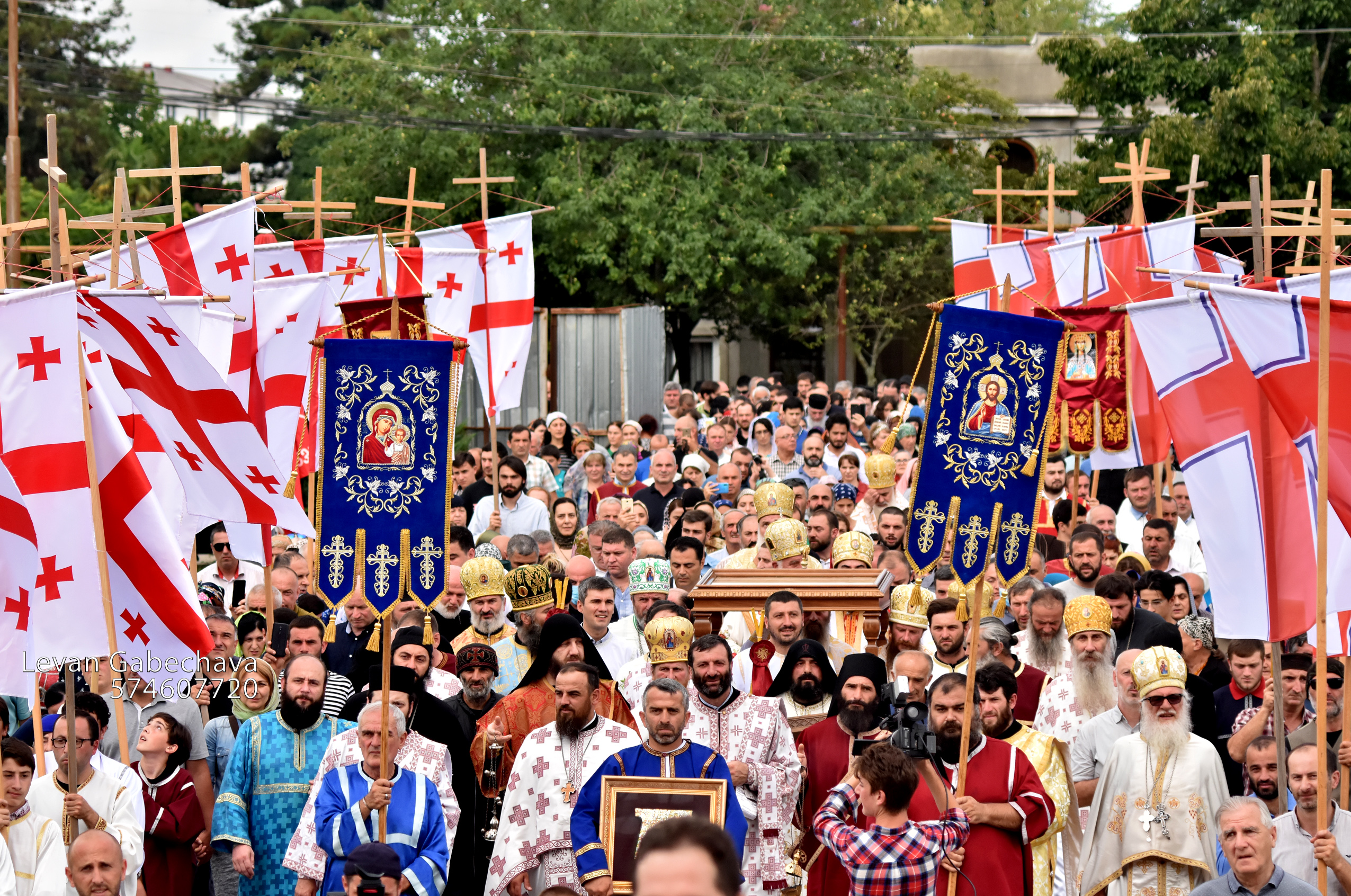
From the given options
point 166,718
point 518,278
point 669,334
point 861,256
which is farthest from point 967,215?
point 166,718

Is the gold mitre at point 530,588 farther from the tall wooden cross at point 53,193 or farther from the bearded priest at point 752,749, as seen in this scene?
the tall wooden cross at point 53,193

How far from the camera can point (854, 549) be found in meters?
10.6

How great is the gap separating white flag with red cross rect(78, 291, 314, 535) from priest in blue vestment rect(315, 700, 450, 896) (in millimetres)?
2148

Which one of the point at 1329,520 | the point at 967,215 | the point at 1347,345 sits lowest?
the point at 1329,520

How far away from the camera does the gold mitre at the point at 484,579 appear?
9.93 meters

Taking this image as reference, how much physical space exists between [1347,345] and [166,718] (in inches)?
214

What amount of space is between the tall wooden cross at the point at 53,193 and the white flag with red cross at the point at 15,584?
2.98 ft

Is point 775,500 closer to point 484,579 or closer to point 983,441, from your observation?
point 484,579

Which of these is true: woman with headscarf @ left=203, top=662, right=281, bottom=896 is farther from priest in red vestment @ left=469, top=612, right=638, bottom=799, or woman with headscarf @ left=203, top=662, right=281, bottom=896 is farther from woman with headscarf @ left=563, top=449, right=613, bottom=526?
woman with headscarf @ left=563, top=449, right=613, bottom=526

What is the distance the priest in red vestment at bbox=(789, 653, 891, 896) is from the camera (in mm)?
8102

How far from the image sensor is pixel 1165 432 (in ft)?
42.9

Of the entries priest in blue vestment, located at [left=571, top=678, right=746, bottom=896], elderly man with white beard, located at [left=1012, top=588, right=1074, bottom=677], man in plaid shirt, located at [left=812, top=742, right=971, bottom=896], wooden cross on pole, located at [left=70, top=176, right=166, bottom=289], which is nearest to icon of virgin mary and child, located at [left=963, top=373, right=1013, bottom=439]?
elderly man with white beard, located at [left=1012, top=588, right=1074, bottom=677]

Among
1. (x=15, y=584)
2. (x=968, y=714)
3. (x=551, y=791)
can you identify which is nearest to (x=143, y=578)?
(x=15, y=584)

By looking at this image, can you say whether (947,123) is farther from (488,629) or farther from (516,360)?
(488,629)
